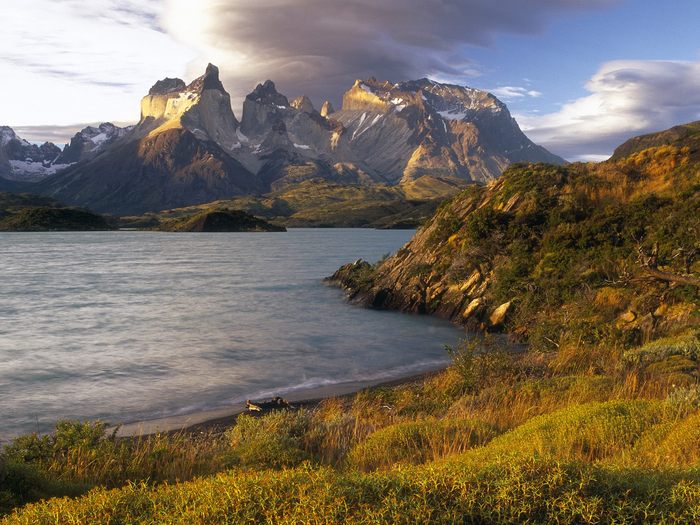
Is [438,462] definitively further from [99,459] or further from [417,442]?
[99,459]

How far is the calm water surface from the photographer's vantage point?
83.3 feet

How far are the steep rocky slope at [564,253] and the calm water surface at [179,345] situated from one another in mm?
4160

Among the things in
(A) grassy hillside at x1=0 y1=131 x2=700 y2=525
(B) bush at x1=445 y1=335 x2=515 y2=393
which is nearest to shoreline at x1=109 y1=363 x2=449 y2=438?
(A) grassy hillside at x1=0 y1=131 x2=700 y2=525

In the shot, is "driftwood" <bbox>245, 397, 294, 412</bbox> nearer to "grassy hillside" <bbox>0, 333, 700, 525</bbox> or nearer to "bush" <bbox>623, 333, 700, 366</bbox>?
"grassy hillside" <bbox>0, 333, 700, 525</bbox>

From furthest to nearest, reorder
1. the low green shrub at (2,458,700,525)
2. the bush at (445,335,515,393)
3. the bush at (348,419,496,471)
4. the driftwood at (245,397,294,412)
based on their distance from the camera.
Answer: the driftwood at (245,397,294,412)
the bush at (445,335,515,393)
the bush at (348,419,496,471)
the low green shrub at (2,458,700,525)

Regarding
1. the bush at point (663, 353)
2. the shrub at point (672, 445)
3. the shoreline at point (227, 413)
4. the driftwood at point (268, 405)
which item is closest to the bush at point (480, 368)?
the bush at point (663, 353)

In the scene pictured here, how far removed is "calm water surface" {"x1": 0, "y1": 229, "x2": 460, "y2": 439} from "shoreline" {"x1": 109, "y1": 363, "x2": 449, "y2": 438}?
37.8 inches

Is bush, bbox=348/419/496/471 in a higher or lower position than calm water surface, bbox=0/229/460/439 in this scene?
higher

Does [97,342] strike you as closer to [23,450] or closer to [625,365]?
[23,450]

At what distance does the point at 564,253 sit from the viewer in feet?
116

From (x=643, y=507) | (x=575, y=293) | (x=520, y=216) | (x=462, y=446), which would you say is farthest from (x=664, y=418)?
(x=520, y=216)

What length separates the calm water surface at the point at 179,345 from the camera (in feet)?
83.3

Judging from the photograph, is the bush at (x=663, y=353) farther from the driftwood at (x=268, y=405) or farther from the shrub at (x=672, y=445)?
the driftwood at (x=268, y=405)

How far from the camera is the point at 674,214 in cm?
3117
